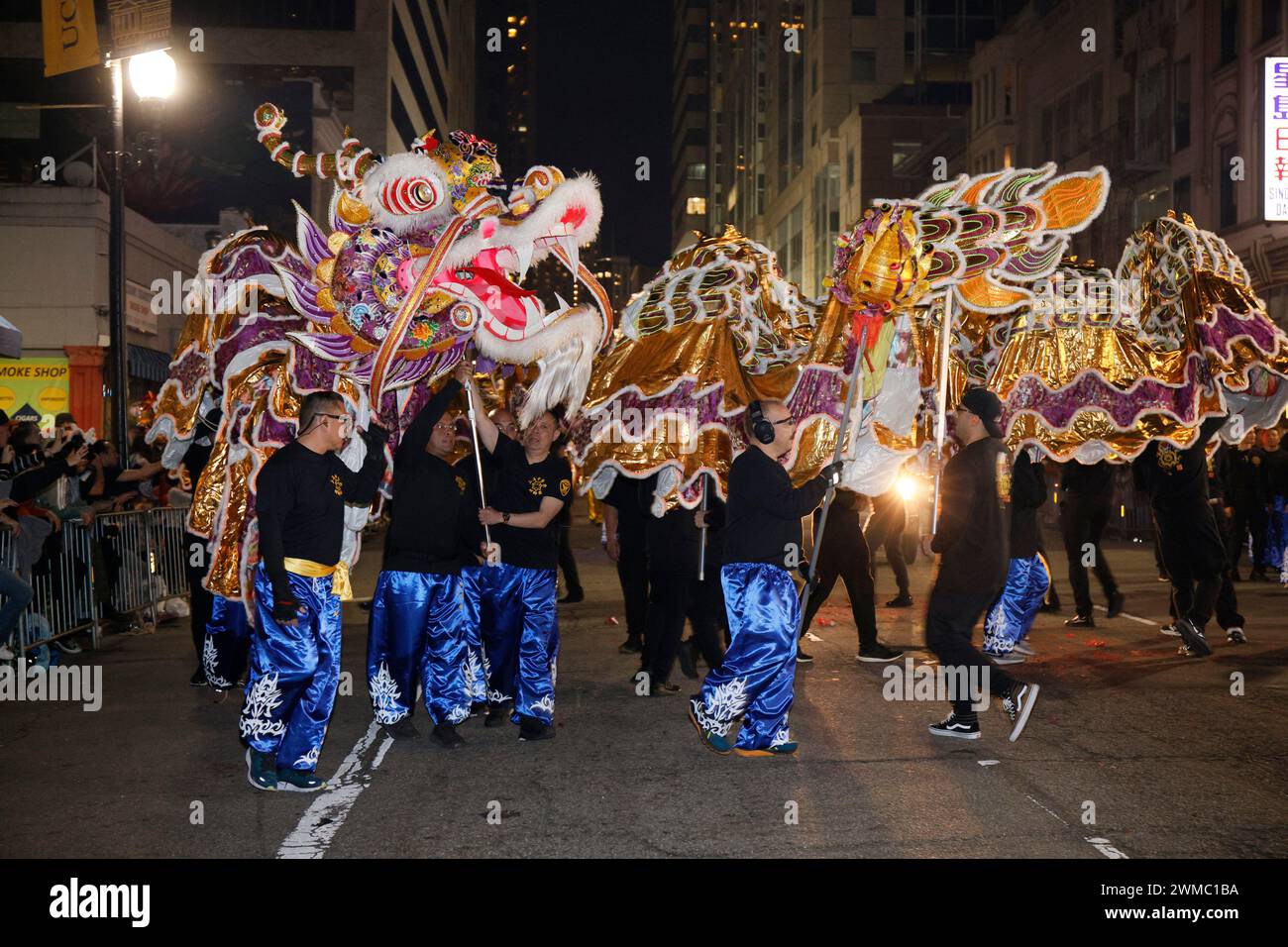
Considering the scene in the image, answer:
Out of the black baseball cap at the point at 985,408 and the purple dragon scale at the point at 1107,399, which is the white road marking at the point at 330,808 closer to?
the black baseball cap at the point at 985,408

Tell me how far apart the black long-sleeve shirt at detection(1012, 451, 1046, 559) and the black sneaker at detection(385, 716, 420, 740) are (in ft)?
15.7

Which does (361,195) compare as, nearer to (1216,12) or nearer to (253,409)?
(253,409)

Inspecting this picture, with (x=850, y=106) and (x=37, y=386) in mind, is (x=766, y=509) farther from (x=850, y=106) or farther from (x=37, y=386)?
(x=850, y=106)

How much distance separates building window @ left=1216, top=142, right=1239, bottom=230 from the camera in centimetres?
2401

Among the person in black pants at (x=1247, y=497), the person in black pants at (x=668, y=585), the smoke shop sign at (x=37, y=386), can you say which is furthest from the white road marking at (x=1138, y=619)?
the smoke shop sign at (x=37, y=386)

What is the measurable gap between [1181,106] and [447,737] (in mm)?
24747

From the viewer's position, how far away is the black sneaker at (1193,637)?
9266mm

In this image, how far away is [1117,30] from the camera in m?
29.2

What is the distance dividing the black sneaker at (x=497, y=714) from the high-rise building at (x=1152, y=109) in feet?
49.7

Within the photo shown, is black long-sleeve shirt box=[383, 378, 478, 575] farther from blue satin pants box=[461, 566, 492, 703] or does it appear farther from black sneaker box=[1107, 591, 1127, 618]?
black sneaker box=[1107, 591, 1127, 618]

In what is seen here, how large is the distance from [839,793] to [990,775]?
31.3 inches

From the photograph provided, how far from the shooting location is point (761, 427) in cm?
632

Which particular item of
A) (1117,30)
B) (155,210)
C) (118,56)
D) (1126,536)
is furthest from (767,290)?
(155,210)

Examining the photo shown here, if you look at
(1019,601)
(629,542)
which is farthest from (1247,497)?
(629,542)
